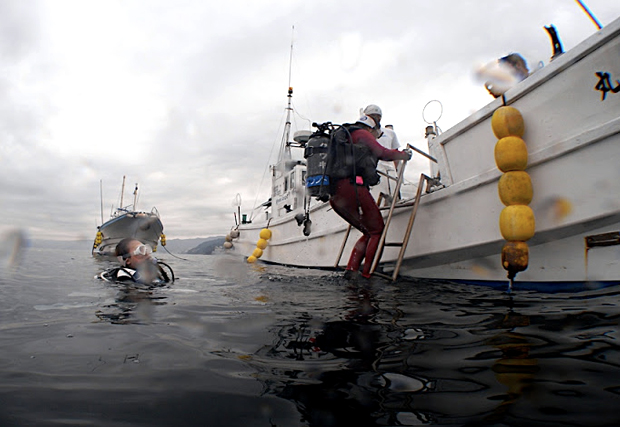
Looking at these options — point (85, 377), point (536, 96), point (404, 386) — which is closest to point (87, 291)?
point (85, 377)

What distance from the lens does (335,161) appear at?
4254mm

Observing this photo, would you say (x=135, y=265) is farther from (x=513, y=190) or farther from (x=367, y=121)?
(x=513, y=190)

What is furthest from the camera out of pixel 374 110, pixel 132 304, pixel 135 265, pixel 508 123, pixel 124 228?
pixel 124 228

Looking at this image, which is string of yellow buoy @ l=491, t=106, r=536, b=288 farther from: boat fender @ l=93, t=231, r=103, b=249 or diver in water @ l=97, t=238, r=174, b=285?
boat fender @ l=93, t=231, r=103, b=249

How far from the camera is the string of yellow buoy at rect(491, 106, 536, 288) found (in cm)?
278

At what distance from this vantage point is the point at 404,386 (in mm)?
1137

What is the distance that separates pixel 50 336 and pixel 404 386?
1796 mm

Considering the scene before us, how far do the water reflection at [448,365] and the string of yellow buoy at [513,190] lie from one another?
0.52 meters

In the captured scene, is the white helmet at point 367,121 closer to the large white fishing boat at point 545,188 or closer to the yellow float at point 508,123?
the large white fishing boat at point 545,188

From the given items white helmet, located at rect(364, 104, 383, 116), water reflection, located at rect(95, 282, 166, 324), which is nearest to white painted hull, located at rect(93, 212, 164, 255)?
water reflection, located at rect(95, 282, 166, 324)

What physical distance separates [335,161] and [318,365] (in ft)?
10.3

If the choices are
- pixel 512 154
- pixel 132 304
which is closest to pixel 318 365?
pixel 132 304

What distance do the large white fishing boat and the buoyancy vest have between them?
0.70 meters

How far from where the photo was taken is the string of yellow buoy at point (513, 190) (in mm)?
2779
